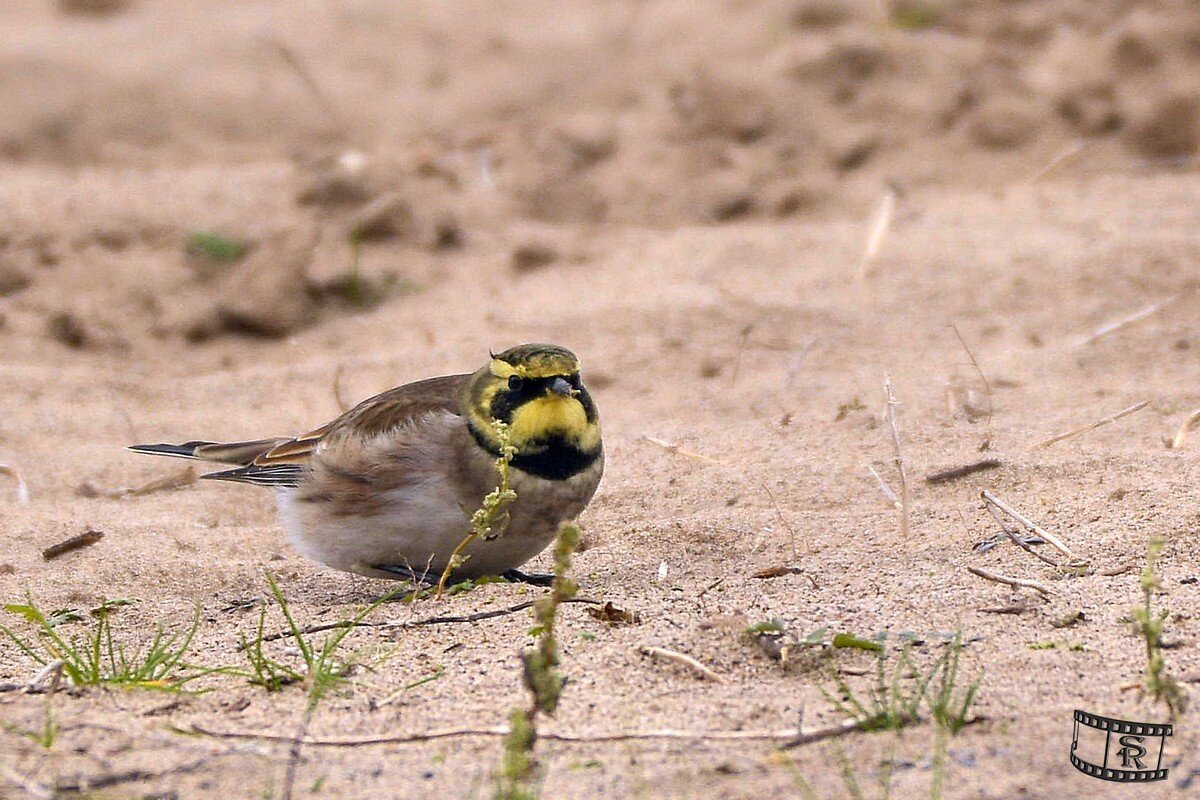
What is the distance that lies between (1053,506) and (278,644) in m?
2.17

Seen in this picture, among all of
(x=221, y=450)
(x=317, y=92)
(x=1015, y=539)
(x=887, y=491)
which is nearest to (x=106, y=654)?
(x=221, y=450)

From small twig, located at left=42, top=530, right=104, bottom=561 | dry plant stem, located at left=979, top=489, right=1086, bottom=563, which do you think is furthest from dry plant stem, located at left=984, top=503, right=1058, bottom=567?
small twig, located at left=42, top=530, right=104, bottom=561

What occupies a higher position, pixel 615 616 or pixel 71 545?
pixel 615 616

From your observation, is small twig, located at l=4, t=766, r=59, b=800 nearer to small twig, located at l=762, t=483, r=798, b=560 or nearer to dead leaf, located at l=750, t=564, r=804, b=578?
dead leaf, located at l=750, t=564, r=804, b=578

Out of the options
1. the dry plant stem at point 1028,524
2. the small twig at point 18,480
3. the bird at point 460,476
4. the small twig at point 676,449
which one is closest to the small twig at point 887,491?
the dry plant stem at point 1028,524

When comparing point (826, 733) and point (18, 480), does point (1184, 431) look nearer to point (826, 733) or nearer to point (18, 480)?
point (826, 733)

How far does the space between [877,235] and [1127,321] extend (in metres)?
1.46

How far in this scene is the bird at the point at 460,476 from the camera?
437 centimetres

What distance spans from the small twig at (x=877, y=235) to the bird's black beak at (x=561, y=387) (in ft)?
9.23

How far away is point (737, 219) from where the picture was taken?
780 centimetres

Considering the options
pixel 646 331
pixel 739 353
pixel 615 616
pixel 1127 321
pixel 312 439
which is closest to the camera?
pixel 615 616

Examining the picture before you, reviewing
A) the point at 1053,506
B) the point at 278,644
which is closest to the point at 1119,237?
the point at 1053,506

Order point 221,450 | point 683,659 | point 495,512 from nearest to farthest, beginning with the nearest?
point 683,659
point 495,512
point 221,450

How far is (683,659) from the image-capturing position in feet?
11.3
